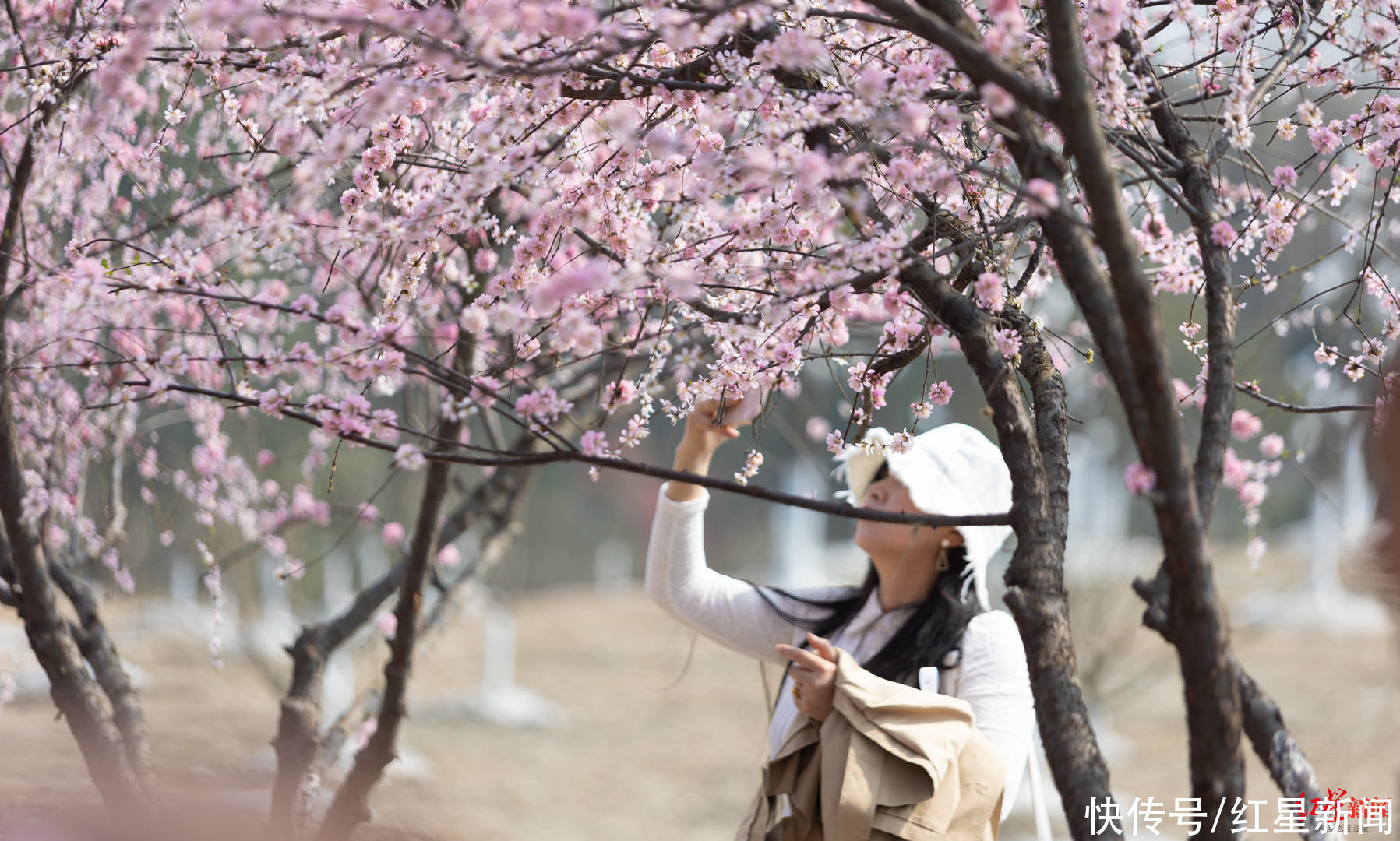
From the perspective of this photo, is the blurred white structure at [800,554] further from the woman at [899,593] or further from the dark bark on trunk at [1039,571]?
the dark bark on trunk at [1039,571]

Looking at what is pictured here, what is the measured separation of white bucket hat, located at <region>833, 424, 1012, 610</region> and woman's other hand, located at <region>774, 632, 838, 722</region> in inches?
18.5

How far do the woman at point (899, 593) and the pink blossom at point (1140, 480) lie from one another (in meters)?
0.68

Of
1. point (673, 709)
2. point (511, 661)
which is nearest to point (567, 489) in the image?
point (511, 661)

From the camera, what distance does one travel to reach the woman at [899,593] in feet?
6.56

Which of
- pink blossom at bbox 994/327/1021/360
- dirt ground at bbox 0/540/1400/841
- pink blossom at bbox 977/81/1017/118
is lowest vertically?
dirt ground at bbox 0/540/1400/841

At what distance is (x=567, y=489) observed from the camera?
13.8m

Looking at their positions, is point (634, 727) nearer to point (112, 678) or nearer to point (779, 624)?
point (112, 678)

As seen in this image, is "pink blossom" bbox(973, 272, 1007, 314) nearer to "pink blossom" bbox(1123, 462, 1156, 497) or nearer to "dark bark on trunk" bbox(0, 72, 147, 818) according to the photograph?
"pink blossom" bbox(1123, 462, 1156, 497)

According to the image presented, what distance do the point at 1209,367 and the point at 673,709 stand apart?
9517mm

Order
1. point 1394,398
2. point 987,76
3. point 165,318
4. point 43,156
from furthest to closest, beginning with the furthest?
point 165,318 → point 43,156 → point 987,76 → point 1394,398

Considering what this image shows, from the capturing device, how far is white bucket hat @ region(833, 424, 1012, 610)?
2.17 meters

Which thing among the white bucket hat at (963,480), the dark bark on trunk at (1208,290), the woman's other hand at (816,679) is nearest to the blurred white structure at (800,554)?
the white bucket hat at (963,480)

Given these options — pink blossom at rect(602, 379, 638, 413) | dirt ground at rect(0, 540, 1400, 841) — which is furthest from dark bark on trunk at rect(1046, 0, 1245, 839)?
dirt ground at rect(0, 540, 1400, 841)

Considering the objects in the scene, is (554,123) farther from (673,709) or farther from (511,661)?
(511,661)
